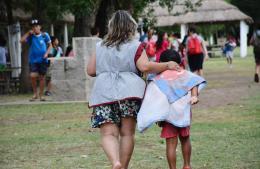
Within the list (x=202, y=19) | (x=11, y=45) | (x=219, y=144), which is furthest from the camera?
(x=202, y=19)

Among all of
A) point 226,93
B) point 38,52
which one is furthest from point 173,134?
point 226,93

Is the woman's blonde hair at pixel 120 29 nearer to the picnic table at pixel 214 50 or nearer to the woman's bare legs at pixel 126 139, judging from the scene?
the woman's bare legs at pixel 126 139

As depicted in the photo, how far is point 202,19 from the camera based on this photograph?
55500 mm

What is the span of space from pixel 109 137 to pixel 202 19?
49437 mm

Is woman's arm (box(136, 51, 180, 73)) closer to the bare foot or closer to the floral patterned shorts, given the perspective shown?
the floral patterned shorts

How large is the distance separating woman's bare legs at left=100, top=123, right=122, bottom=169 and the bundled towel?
0.26m

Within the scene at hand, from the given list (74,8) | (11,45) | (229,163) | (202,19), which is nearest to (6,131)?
(229,163)

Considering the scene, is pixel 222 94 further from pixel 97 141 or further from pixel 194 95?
pixel 194 95

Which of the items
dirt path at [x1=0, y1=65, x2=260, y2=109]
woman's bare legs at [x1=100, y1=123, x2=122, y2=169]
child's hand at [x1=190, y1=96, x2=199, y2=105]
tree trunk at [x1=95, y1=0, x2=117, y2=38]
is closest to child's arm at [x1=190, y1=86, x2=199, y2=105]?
child's hand at [x1=190, y1=96, x2=199, y2=105]

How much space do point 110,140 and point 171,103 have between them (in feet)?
2.32

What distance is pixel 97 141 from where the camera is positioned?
32.2 feet

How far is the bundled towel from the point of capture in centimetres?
671

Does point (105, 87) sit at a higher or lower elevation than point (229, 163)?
higher

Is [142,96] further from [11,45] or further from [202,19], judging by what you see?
[202,19]
